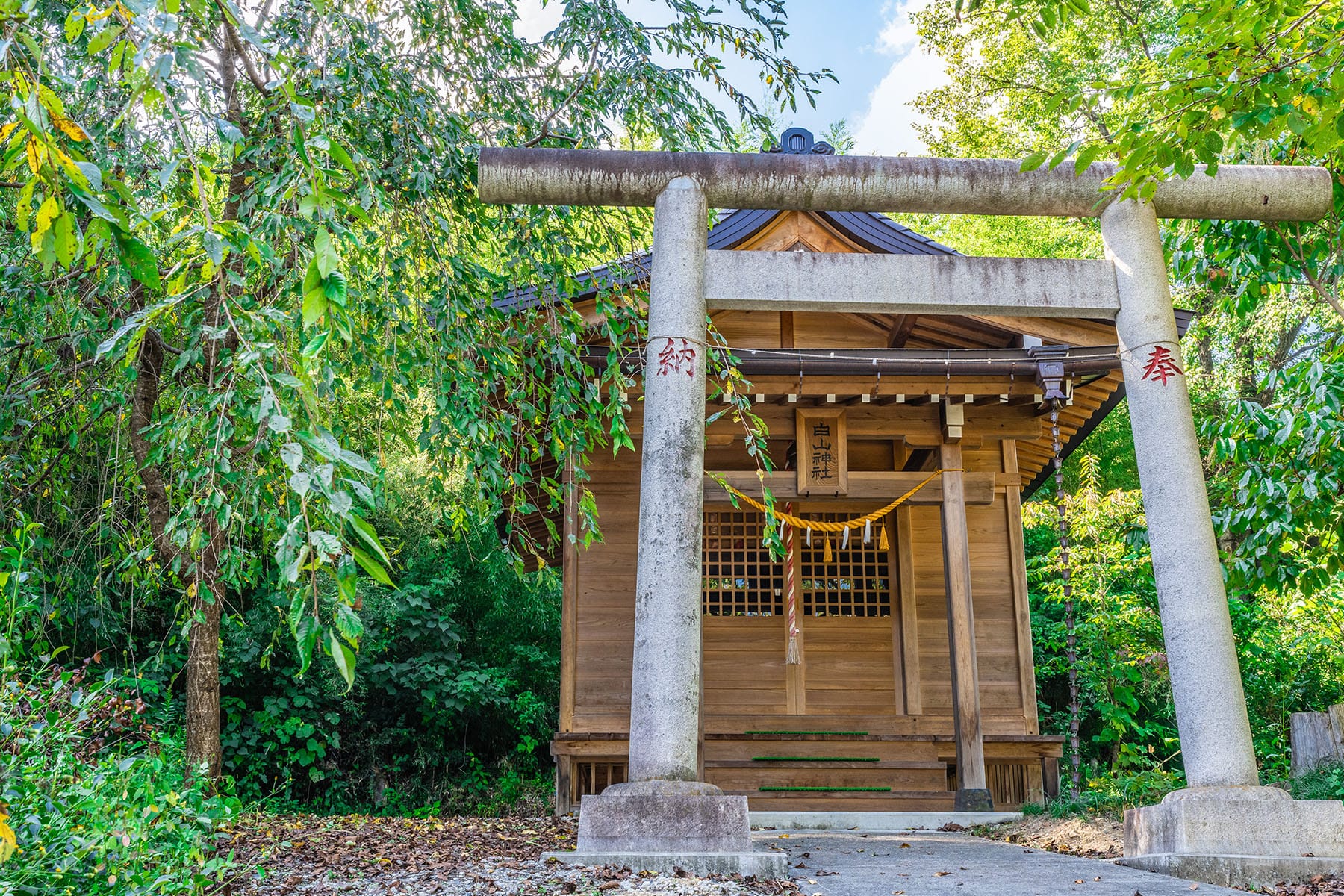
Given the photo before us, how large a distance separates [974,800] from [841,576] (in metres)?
2.57

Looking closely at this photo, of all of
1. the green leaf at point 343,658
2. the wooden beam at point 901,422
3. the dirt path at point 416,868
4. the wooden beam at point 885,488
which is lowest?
the dirt path at point 416,868

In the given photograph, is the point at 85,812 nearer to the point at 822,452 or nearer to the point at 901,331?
the point at 822,452

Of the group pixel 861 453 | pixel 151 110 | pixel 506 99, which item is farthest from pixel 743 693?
A: pixel 151 110

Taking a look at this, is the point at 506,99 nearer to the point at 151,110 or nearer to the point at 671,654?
the point at 151,110

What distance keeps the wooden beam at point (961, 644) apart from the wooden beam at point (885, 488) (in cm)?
13

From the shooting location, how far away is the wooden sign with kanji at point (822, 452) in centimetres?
852

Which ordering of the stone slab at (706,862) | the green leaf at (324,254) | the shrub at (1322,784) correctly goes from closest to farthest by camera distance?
the green leaf at (324,254) < the stone slab at (706,862) < the shrub at (1322,784)

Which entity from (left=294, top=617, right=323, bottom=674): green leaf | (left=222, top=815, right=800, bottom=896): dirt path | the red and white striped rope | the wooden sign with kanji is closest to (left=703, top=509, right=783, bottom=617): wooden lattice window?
the red and white striped rope

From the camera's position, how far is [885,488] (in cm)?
867

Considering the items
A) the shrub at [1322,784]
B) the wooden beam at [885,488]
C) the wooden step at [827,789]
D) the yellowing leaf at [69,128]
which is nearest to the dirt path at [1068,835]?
the wooden step at [827,789]

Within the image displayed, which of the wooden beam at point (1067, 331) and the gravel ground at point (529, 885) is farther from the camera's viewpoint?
the wooden beam at point (1067, 331)

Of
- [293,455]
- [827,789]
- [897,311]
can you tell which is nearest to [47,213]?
[293,455]

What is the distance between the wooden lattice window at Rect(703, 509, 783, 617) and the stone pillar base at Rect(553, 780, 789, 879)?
16.9ft

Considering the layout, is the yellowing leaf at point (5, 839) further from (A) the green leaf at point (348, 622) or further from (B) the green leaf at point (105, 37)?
(B) the green leaf at point (105, 37)
